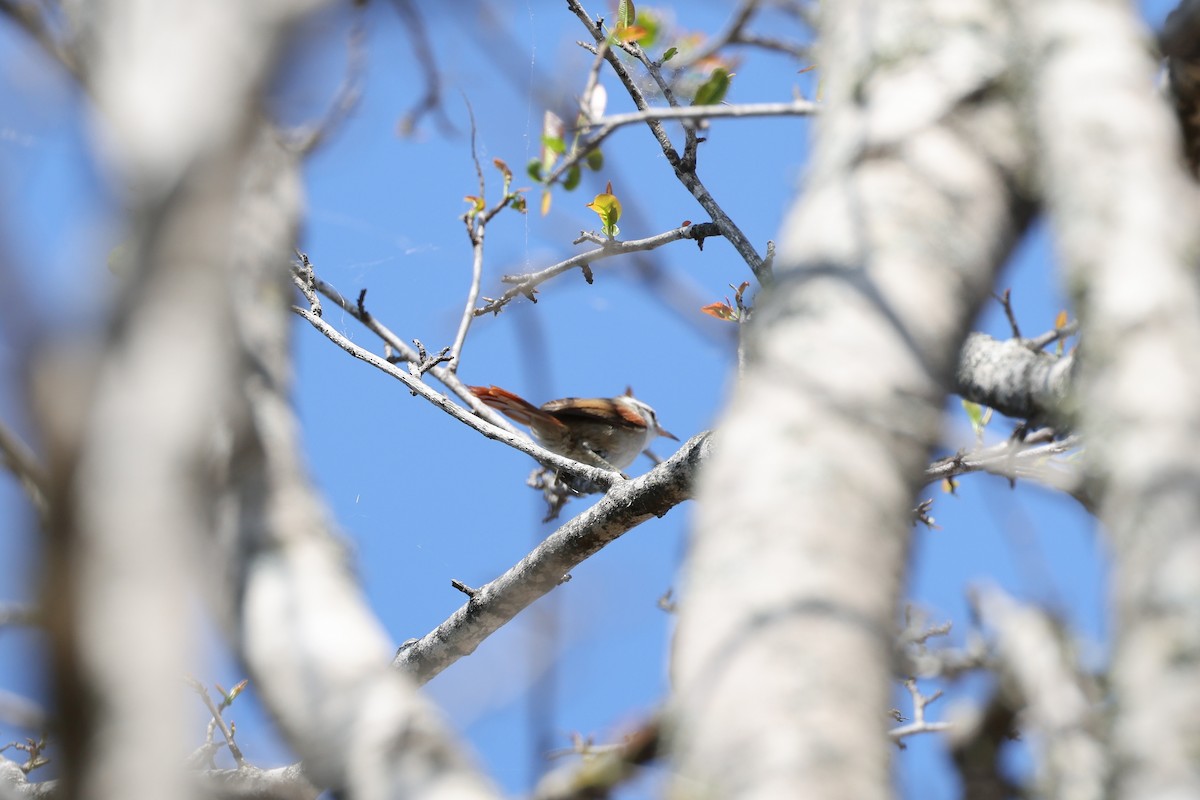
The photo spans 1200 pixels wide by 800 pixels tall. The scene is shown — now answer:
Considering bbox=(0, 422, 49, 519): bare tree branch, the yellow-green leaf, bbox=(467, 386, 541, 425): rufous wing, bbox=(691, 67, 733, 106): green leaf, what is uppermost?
bbox=(467, 386, 541, 425): rufous wing

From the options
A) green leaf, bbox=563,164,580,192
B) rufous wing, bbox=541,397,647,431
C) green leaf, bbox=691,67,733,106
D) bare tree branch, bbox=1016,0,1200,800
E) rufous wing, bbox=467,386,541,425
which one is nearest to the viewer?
bare tree branch, bbox=1016,0,1200,800

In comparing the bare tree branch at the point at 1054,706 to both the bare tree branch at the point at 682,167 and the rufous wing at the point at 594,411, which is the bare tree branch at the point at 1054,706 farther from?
the rufous wing at the point at 594,411

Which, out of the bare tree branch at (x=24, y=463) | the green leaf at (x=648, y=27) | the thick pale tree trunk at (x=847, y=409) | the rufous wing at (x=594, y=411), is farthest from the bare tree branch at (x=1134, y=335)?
the rufous wing at (x=594, y=411)

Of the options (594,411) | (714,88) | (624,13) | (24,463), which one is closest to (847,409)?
(24,463)

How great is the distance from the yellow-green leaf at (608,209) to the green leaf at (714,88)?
0.52 meters

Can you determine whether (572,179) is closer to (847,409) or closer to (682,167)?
(682,167)

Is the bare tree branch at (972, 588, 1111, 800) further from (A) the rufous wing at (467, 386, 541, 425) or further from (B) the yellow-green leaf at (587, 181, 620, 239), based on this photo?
(A) the rufous wing at (467, 386, 541, 425)

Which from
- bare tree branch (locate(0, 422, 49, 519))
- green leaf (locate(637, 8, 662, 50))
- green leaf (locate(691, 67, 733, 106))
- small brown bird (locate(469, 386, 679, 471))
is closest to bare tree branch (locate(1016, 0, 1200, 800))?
bare tree branch (locate(0, 422, 49, 519))

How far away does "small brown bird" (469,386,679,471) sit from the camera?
255 inches

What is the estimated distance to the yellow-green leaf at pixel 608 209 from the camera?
3455 millimetres

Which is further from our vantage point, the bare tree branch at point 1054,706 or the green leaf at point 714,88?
the green leaf at point 714,88

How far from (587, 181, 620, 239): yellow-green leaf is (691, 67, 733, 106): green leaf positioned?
0.52 meters

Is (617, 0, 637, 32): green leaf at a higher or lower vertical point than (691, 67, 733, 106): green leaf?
higher

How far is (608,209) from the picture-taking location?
137 inches
